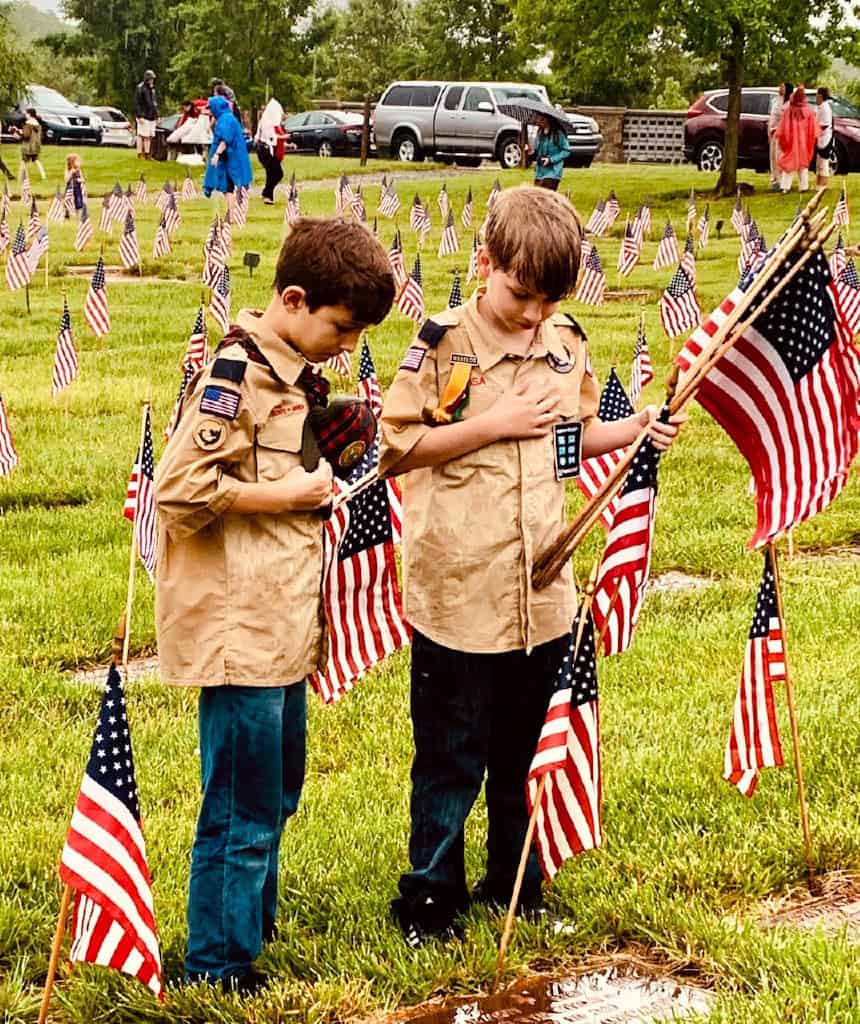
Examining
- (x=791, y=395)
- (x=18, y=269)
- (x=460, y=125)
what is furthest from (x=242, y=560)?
(x=460, y=125)

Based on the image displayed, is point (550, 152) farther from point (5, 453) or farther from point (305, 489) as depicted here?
point (305, 489)

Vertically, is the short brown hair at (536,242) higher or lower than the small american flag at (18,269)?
higher

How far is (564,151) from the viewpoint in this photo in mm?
23734

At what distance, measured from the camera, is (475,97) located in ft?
125

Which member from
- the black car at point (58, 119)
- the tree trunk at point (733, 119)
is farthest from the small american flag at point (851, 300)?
the black car at point (58, 119)

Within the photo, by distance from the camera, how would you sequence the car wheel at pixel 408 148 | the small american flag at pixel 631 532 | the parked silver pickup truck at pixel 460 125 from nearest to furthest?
the small american flag at pixel 631 532
the parked silver pickup truck at pixel 460 125
the car wheel at pixel 408 148

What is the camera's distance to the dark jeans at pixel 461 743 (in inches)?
147

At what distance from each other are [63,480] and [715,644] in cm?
439

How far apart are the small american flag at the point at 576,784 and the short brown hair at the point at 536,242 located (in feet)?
2.53

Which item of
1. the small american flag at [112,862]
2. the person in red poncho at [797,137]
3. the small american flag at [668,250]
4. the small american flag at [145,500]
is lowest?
the small american flag at [112,862]

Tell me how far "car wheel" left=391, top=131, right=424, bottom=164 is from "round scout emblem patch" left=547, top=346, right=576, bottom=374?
36247 mm

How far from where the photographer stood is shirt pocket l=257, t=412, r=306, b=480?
11.0 ft

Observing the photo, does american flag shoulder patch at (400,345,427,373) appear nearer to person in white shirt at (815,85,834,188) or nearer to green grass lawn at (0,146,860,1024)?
Result: green grass lawn at (0,146,860,1024)

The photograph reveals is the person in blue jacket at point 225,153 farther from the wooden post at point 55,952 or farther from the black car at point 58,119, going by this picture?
the wooden post at point 55,952
